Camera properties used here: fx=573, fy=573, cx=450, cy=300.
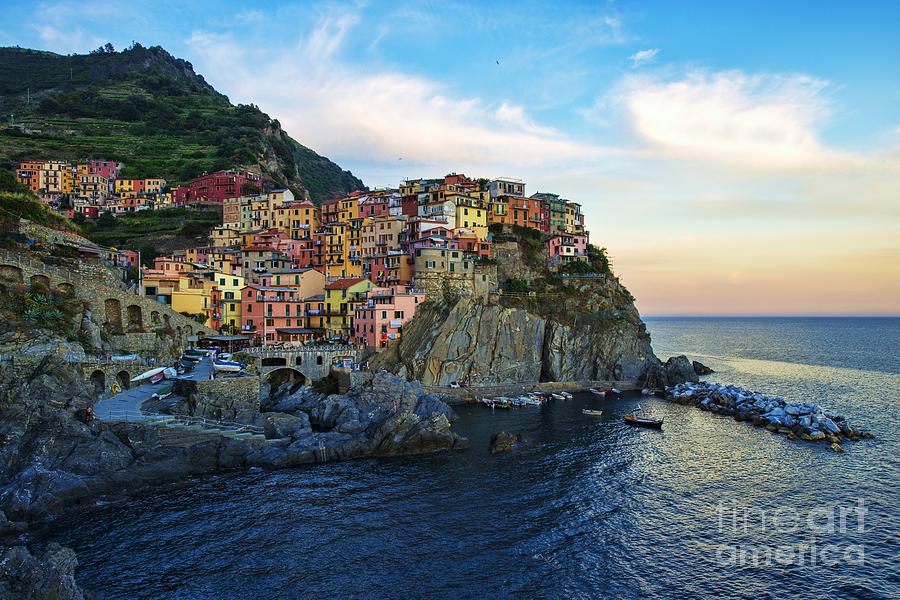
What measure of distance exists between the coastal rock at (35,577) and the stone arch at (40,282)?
35.0 meters

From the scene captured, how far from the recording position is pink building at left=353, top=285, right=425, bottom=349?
72.6 metres

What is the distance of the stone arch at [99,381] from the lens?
4437 centimetres

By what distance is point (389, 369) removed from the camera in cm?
6981

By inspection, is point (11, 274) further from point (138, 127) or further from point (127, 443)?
point (138, 127)

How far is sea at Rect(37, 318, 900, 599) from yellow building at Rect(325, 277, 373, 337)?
31.6 metres

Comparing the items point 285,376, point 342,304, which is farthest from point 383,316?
point 285,376

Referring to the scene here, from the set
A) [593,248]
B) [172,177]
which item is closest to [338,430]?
[593,248]

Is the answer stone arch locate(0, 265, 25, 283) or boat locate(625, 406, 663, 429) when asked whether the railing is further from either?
boat locate(625, 406, 663, 429)

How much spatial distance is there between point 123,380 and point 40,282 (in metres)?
11.4

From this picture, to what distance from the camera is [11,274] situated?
4859 centimetres

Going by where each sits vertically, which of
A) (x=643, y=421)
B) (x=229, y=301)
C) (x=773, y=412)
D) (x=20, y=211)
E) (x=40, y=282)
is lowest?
(x=643, y=421)

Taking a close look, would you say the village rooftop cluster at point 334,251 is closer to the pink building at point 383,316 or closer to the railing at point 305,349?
the pink building at point 383,316

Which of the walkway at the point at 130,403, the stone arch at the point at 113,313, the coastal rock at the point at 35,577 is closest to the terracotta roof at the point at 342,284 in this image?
the walkway at the point at 130,403

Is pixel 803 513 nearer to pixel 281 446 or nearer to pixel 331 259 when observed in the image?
pixel 281 446
